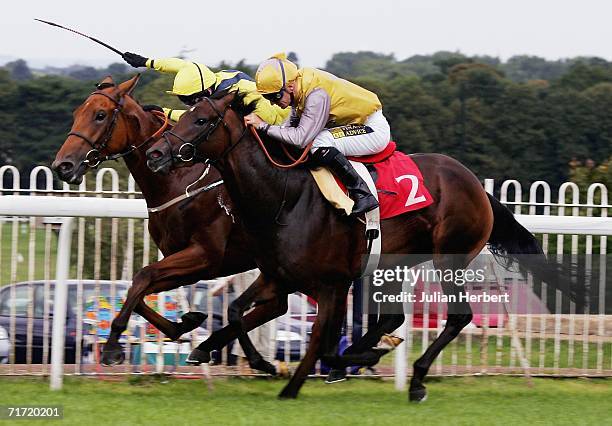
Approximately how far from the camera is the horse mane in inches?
247

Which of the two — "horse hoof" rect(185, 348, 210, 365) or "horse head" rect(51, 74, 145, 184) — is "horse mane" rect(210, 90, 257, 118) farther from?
"horse hoof" rect(185, 348, 210, 365)

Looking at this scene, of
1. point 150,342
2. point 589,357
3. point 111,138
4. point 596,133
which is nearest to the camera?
point 111,138

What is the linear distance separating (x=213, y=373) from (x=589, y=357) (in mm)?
2735

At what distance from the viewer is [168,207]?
6848 millimetres

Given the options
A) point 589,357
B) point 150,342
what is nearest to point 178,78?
point 150,342

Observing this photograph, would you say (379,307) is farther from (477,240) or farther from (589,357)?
(589,357)

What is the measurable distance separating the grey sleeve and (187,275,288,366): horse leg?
91cm

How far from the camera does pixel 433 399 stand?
6.93 meters

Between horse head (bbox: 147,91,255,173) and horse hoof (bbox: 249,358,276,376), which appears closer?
horse head (bbox: 147,91,255,173)

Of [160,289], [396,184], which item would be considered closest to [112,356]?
[160,289]

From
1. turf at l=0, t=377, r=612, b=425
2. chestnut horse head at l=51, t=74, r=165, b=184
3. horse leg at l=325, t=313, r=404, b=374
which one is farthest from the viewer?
chestnut horse head at l=51, t=74, r=165, b=184

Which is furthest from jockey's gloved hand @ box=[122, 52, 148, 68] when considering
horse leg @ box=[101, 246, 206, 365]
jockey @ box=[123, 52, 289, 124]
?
horse leg @ box=[101, 246, 206, 365]

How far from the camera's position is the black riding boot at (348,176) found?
6.34 m

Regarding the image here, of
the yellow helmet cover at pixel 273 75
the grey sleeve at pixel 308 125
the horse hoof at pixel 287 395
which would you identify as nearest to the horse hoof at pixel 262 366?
the horse hoof at pixel 287 395
